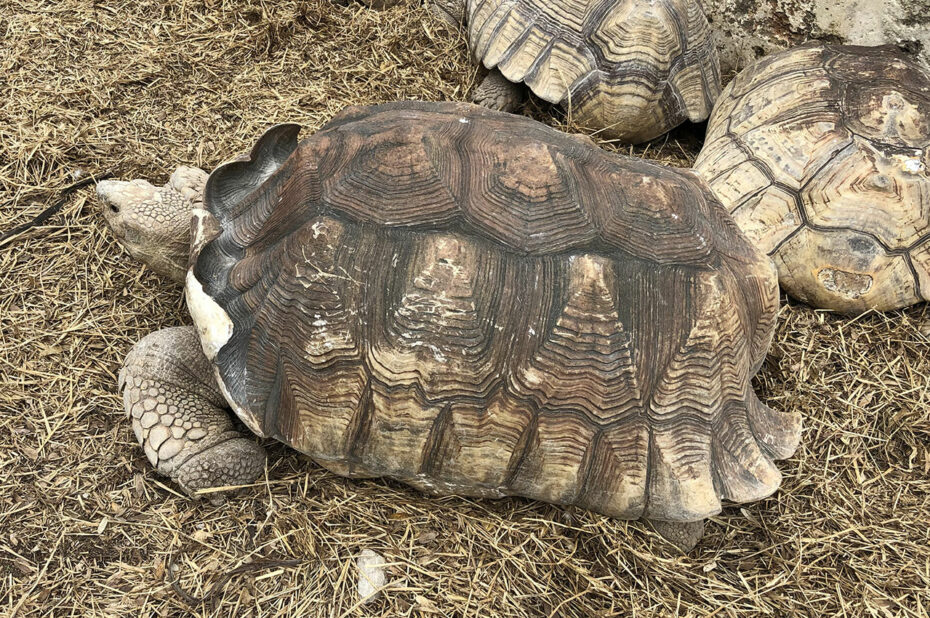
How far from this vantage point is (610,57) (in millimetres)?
3785

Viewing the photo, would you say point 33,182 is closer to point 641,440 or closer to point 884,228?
point 641,440

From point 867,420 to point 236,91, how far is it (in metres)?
3.58

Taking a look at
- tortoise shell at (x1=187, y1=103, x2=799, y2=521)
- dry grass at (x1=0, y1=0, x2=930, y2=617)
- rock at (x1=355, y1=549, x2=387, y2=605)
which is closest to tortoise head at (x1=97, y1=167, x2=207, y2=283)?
dry grass at (x1=0, y1=0, x2=930, y2=617)

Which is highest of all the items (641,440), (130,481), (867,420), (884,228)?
(884,228)

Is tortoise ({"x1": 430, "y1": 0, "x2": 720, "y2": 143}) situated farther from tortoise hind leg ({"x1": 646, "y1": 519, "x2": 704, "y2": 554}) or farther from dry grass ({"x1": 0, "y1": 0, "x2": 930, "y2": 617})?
tortoise hind leg ({"x1": 646, "y1": 519, "x2": 704, "y2": 554})

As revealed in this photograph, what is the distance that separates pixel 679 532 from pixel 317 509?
1.34 meters

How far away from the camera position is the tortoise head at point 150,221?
2.78m

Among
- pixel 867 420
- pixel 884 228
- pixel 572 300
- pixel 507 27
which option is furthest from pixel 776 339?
pixel 507 27

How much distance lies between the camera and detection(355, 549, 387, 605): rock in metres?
2.39

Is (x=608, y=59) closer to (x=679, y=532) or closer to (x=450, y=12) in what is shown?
(x=450, y=12)

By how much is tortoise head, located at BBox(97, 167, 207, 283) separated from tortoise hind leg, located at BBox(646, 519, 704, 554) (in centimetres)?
216

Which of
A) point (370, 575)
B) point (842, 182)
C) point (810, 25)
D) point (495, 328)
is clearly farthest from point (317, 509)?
point (810, 25)

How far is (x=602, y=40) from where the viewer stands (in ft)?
12.4

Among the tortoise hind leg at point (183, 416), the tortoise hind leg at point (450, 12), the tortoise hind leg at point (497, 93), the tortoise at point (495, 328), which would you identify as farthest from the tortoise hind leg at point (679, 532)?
the tortoise hind leg at point (450, 12)
